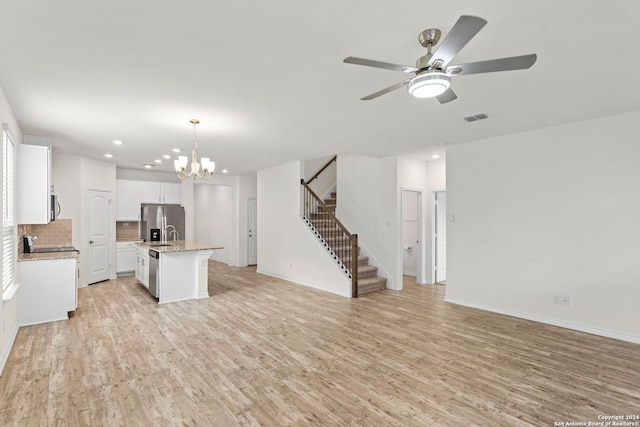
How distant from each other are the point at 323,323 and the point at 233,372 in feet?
5.31

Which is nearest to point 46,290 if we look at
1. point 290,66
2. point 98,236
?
point 98,236

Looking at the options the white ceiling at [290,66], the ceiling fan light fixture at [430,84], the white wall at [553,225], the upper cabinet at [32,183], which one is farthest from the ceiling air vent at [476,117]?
the upper cabinet at [32,183]

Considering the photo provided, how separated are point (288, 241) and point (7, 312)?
15.3 feet

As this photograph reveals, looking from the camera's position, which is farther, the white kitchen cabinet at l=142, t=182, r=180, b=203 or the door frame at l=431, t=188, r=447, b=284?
the white kitchen cabinet at l=142, t=182, r=180, b=203

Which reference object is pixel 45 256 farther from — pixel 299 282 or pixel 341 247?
pixel 341 247

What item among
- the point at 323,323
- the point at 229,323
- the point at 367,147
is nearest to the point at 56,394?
the point at 229,323

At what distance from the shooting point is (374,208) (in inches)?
270

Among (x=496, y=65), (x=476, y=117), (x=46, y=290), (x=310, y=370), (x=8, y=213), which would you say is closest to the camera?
(x=496, y=65)

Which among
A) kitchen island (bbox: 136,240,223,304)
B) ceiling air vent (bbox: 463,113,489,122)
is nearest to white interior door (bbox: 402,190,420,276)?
ceiling air vent (bbox: 463,113,489,122)

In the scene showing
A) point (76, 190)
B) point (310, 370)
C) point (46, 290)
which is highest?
point (76, 190)

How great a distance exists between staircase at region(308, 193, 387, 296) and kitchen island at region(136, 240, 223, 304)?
2.20 meters

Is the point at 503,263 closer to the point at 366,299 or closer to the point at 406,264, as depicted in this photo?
the point at 366,299

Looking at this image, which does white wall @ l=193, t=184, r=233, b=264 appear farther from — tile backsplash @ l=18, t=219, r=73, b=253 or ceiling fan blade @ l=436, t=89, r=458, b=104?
ceiling fan blade @ l=436, t=89, r=458, b=104

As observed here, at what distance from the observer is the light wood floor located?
2377 mm
